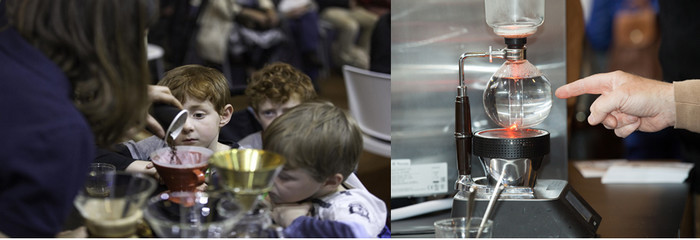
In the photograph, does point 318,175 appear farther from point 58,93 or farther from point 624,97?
point 624,97

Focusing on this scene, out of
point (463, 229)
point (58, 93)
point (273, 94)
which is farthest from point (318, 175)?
point (273, 94)

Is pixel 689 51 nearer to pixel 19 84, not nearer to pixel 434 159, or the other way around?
pixel 434 159

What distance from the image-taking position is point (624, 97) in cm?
177

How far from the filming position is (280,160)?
1229mm

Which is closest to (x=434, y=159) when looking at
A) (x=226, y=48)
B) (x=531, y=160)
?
(x=531, y=160)

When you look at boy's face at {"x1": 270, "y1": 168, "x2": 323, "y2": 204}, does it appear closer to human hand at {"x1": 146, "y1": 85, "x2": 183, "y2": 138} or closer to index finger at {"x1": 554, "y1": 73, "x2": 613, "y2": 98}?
human hand at {"x1": 146, "y1": 85, "x2": 183, "y2": 138}

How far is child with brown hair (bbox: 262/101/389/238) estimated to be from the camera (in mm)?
1406

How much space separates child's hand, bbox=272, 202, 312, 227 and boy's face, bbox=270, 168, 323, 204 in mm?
13

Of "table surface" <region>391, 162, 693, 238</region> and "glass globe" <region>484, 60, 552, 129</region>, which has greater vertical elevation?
"glass globe" <region>484, 60, 552, 129</region>

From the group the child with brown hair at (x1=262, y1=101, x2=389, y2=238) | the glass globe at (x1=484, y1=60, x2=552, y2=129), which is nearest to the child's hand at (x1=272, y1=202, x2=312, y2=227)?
the child with brown hair at (x1=262, y1=101, x2=389, y2=238)

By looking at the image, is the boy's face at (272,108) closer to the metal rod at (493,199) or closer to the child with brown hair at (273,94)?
the child with brown hair at (273,94)

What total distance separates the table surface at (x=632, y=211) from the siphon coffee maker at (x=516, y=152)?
0.49 ft

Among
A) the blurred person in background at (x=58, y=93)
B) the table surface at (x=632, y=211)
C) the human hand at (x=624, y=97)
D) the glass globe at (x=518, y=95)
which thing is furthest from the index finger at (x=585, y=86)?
the blurred person in background at (x=58, y=93)

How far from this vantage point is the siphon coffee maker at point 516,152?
5.01ft
